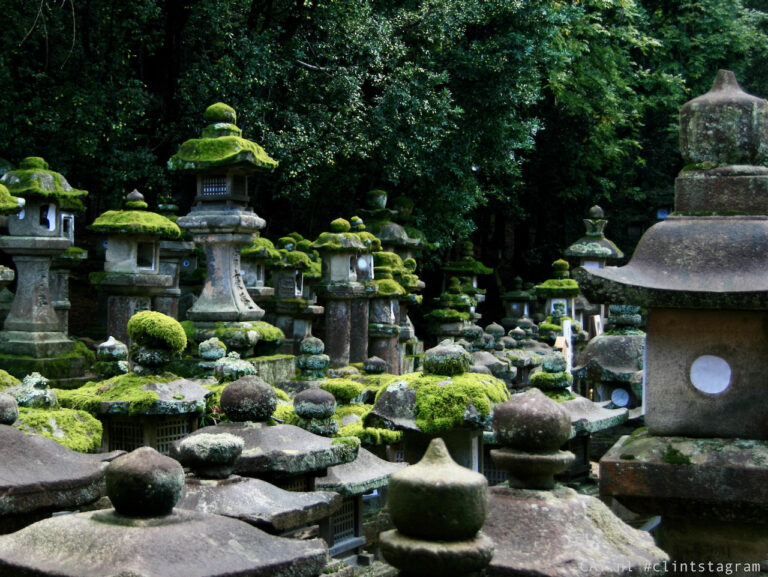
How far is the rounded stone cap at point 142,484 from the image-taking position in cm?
280

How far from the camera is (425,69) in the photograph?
19.9 meters

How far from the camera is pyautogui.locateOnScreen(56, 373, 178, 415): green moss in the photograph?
6.88 metres

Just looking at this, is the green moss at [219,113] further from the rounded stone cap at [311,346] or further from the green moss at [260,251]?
the rounded stone cap at [311,346]

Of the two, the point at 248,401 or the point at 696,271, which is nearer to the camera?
Result: the point at 248,401

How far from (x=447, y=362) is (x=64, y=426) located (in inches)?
98.8

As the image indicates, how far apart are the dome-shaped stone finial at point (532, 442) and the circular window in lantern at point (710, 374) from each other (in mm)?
2041

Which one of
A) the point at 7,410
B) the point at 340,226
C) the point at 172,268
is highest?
the point at 340,226

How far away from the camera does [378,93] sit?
19.9 m

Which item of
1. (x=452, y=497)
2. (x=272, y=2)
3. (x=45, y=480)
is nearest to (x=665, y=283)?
(x=452, y=497)

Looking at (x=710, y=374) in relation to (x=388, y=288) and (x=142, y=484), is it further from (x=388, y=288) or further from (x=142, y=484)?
(x=388, y=288)

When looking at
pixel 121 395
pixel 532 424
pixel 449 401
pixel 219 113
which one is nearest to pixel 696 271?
pixel 449 401

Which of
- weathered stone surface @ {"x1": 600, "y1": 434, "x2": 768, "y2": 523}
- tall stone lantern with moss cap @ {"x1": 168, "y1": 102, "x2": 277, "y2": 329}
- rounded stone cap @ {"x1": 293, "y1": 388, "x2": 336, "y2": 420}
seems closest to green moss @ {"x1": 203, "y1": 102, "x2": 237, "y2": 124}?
tall stone lantern with moss cap @ {"x1": 168, "y1": 102, "x2": 277, "y2": 329}

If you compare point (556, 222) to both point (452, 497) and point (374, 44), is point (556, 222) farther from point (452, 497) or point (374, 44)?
point (452, 497)

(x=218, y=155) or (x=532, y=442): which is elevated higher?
(x=218, y=155)
